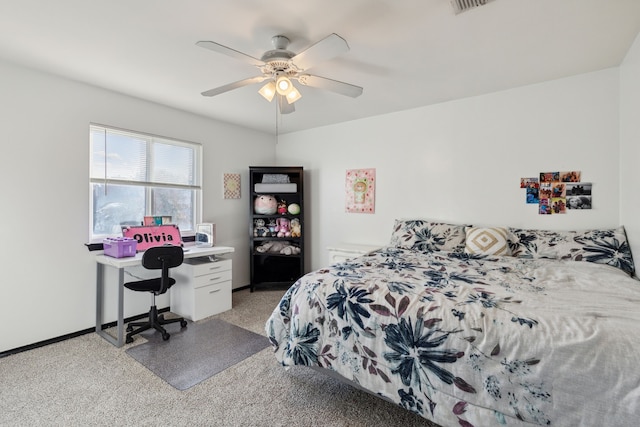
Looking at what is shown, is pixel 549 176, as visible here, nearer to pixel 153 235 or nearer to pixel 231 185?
pixel 231 185

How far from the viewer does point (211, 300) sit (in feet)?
10.6

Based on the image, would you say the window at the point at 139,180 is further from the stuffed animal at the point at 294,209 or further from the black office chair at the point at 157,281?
the stuffed animal at the point at 294,209

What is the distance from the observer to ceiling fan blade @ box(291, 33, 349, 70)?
5.36 feet

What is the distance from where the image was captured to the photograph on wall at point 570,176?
2633 mm

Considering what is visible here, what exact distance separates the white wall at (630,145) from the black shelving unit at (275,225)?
10.6 feet

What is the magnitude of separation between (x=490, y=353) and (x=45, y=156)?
3518 millimetres

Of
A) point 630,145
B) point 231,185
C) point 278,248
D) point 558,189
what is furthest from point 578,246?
point 231,185

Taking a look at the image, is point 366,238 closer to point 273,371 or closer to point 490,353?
point 273,371

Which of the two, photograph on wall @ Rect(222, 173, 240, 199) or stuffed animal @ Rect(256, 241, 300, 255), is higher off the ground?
photograph on wall @ Rect(222, 173, 240, 199)

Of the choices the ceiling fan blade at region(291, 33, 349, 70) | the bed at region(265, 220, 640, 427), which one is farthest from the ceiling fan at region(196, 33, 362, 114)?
the bed at region(265, 220, 640, 427)

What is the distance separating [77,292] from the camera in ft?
8.98

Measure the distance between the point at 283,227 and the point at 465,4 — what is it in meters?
3.19

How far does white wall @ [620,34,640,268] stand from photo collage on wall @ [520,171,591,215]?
9.8 inches

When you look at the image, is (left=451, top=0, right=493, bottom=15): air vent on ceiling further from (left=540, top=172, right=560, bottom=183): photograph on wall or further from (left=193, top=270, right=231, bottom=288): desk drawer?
(left=193, top=270, right=231, bottom=288): desk drawer
